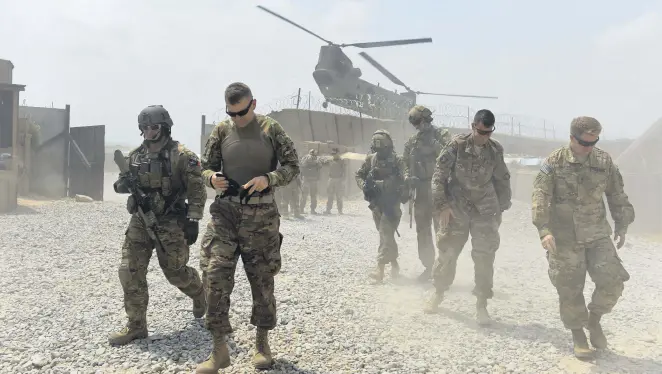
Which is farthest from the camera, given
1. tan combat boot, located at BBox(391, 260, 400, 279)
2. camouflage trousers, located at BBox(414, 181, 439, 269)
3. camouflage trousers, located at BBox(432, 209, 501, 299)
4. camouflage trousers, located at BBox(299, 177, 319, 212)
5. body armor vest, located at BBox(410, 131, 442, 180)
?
camouflage trousers, located at BBox(299, 177, 319, 212)

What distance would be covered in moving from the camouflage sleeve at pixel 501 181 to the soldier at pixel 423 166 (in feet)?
4.45

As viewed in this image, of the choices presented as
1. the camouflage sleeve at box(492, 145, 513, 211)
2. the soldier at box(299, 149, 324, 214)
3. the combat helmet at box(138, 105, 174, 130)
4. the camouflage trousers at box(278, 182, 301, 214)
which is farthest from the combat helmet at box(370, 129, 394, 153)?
the soldier at box(299, 149, 324, 214)

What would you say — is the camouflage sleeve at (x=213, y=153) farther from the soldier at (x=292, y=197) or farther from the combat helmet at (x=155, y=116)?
the soldier at (x=292, y=197)

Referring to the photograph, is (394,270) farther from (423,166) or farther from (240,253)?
(240,253)

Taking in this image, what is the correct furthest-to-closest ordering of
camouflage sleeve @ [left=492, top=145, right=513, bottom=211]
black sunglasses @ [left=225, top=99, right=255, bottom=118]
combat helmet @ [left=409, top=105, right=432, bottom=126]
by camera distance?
combat helmet @ [left=409, top=105, right=432, bottom=126], camouflage sleeve @ [left=492, top=145, right=513, bottom=211], black sunglasses @ [left=225, top=99, right=255, bottom=118]

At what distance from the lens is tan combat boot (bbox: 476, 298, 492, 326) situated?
16.2 feet

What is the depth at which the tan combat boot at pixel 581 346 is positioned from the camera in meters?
4.12

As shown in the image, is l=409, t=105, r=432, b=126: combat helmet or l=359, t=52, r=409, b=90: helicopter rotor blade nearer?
l=409, t=105, r=432, b=126: combat helmet

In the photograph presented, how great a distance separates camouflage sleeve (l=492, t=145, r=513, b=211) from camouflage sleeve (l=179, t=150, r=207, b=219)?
278cm

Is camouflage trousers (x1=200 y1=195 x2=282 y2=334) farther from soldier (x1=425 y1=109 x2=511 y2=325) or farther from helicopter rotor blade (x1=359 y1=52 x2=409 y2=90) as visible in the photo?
helicopter rotor blade (x1=359 y1=52 x2=409 y2=90)

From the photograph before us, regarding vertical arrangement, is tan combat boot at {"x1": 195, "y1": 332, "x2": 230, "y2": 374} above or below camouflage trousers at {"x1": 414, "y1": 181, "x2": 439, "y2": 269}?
below

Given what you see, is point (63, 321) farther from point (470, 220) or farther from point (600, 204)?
point (600, 204)

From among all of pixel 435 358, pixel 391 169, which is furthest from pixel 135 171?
pixel 391 169

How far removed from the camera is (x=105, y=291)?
561cm
